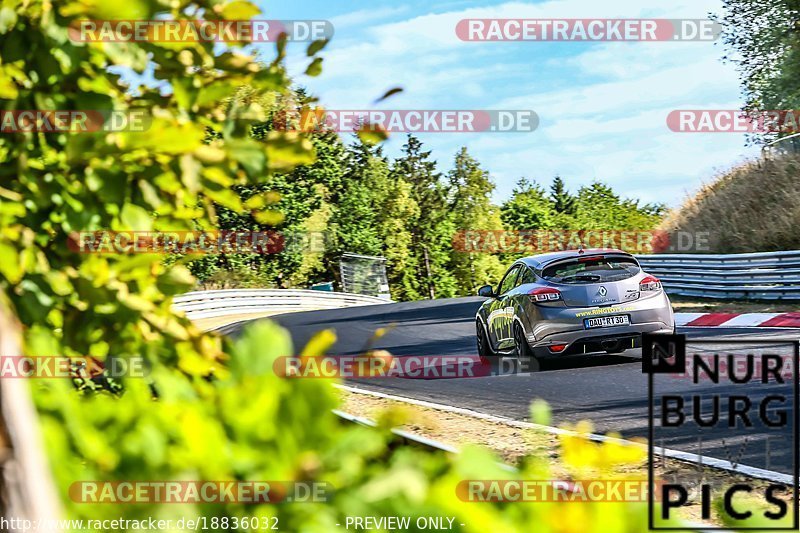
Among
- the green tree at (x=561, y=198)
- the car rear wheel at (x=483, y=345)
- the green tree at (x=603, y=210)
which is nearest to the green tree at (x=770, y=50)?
the car rear wheel at (x=483, y=345)

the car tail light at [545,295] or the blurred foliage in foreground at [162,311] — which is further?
the car tail light at [545,295]

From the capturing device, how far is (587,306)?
12.8 metres

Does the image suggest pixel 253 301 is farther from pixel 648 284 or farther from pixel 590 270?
pixel 648 284

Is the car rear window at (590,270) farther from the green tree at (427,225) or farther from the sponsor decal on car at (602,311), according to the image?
the green tree at (427,225)

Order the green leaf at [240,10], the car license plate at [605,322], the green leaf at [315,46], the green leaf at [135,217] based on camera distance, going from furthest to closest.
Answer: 1. the car license plate at [605,322]
2. the green leaf at [315,46]
3. the green leaf at [240,10]
4. the green leaf at [135,217]

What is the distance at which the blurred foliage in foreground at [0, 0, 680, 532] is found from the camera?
169 centimetres

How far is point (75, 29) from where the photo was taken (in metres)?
2.54

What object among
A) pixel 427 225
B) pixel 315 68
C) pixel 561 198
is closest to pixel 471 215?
pixel 427 225

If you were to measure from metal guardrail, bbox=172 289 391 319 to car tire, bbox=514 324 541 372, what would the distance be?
24113mm

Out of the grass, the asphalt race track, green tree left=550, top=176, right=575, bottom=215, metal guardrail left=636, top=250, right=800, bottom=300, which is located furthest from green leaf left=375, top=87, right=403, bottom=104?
green tree left=550, top=176, right=575, bottom=215

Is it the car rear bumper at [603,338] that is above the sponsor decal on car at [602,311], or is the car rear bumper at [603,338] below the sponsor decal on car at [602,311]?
below

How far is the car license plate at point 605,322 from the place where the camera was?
12.7m

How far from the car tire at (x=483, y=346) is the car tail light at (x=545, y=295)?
2271mm

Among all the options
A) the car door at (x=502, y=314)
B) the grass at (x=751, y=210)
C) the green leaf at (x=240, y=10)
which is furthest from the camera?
the grass at (x=751, y=210)
